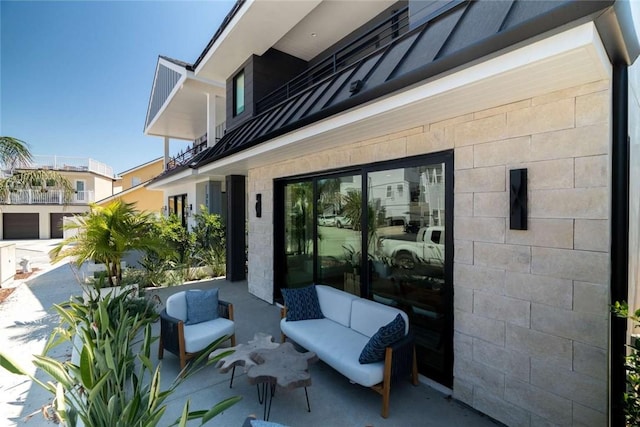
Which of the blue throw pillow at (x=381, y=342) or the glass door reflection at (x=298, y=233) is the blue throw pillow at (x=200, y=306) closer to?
the glass door reflection at (x=298, y=233)

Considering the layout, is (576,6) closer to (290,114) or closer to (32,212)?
(290,114)

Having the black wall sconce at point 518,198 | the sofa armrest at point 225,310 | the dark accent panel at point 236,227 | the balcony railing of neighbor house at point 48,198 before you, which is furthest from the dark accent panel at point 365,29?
the balcony railing of neighbor house at point 48,198

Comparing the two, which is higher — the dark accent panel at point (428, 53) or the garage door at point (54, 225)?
the dark accent panel at point (428, 53)

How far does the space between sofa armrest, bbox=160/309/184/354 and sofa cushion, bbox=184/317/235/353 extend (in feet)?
0.49

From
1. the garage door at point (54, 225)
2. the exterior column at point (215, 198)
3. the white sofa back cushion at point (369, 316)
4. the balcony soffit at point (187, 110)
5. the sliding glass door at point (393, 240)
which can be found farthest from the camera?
the garage door at point (54, 225)

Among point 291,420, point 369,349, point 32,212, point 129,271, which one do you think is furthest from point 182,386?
point 32,212

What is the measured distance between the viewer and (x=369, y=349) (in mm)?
3486

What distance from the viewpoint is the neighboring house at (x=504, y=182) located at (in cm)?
248

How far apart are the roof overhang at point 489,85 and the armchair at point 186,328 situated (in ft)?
10.7

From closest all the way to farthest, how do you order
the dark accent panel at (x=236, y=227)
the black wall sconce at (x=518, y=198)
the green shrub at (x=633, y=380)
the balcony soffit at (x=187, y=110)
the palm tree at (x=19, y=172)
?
the green shrub at (x=633, y=380) → the black wall sconce at (x=518, y=198) → the palm tree at (x=19, y=172) → the dark accent panel at (x=236, y=227) → the balcony soffit at (x=187, y=110)

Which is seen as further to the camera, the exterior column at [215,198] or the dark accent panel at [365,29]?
the exterior column at [215,198]

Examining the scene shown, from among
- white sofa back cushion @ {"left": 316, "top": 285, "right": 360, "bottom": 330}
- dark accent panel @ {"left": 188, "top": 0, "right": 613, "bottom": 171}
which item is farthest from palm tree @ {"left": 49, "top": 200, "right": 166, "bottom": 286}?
white sofa back cushion @ {"left": 316, "top": 285, "right": 360, "bottom": 330}

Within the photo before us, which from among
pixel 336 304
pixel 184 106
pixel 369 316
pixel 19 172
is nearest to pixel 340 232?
pixel 336 304

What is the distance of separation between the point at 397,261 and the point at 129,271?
859 cm
